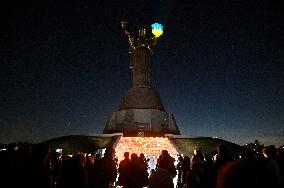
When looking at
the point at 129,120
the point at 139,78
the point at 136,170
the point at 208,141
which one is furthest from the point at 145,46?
the point at 136,170

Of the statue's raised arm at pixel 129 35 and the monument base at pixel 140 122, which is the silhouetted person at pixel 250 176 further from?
the statue's raised arm at pixel 129 35

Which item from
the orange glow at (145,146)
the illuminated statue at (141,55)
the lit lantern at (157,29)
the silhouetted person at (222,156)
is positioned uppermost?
the lit lantern at (157,29)

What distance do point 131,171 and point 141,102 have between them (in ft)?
120

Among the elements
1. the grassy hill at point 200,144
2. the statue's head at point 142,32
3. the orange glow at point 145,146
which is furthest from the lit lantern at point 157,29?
the orange glow at point 145,146

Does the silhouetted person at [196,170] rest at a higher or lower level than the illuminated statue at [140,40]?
lower

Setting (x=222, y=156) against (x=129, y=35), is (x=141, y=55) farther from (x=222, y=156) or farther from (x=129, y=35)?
(x=222, y=156)

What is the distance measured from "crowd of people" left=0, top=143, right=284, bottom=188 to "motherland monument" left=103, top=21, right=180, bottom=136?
32234 millimetres

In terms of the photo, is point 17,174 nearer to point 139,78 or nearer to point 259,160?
point 259,160

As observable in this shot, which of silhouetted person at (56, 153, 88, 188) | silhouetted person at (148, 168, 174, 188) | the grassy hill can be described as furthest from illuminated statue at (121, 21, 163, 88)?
silhouetted person at (148, 168, 174, 188)

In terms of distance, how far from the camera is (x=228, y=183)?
2.15 meters

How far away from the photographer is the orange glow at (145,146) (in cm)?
2833

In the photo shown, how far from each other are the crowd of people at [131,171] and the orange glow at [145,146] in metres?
16.5

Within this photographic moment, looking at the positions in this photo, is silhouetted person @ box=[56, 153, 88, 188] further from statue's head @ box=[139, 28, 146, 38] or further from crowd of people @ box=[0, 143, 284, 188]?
statue's head @ box=[139, 28, 146, 38]

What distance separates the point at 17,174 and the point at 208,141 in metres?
28.0
